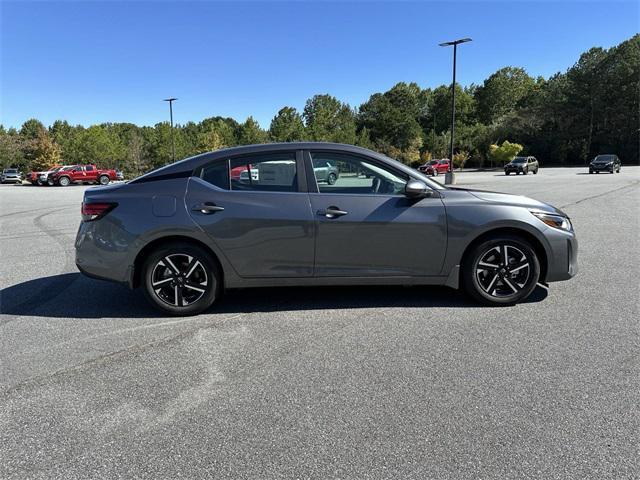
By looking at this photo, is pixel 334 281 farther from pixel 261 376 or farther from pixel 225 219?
pixel 261 376

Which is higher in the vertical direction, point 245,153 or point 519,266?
point 245,153

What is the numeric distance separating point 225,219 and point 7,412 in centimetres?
215

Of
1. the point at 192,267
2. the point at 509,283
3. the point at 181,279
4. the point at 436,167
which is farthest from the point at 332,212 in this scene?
the point at 436,167

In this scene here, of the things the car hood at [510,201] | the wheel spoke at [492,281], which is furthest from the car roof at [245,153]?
the wheel spoke at [492,281]

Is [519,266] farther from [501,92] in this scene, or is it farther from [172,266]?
[501,92]

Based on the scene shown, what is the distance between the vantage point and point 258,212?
13.9 ft

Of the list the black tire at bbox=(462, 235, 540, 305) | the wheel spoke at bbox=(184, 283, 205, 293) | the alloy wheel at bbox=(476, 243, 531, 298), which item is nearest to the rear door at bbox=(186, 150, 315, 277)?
the wheel spoke at bbox=(184, 283, 205, 293)

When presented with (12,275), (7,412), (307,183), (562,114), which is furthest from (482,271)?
(562,114)

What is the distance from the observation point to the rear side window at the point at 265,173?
14.4ft

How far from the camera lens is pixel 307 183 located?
14.3 feet

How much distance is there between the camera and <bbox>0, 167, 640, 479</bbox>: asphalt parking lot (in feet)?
7.62

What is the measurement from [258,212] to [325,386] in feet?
5.95

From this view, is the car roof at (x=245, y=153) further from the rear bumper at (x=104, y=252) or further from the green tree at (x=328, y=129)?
the green tree at (x=328, y=129)

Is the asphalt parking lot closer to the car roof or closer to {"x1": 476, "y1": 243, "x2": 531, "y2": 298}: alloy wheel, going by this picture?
{"x1": 476, "y1": 243, "x2": 531, "y2": 298}: alloy wheel
